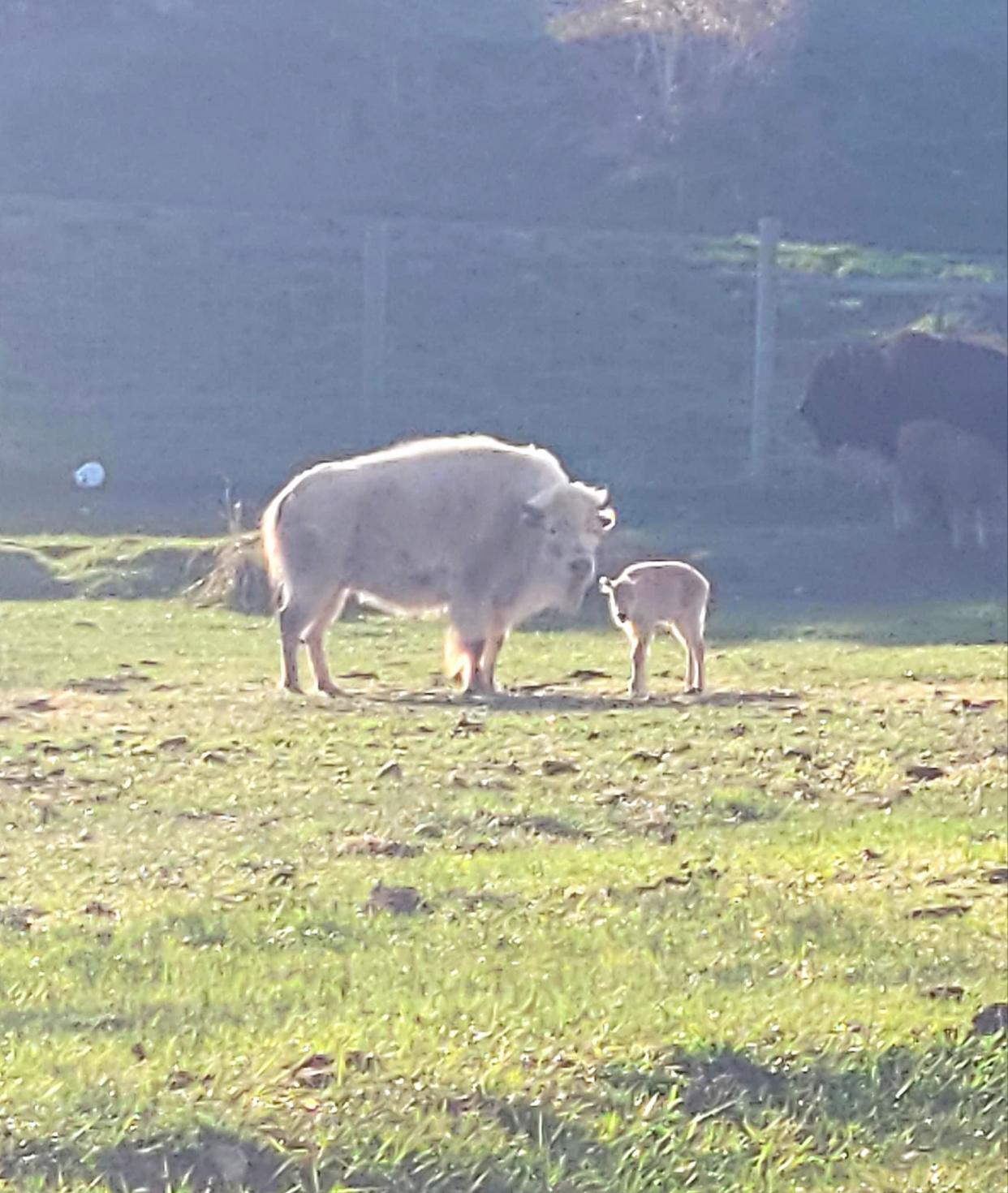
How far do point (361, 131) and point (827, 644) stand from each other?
2076 cm

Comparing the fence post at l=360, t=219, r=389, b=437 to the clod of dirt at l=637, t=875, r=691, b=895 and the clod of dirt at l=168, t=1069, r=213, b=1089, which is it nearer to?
the clod of dirt at l=637, t=875, r=691, b=895

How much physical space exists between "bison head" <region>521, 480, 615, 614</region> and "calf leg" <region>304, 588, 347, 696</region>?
1201 millimetres

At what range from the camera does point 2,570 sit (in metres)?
21.9

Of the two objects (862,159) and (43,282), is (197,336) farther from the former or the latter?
(862,159)

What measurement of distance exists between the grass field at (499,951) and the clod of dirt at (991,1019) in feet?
0.06

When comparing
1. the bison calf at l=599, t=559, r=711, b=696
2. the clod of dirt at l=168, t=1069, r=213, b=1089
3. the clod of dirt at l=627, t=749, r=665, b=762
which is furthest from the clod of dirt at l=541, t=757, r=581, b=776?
the clod of dirt at l=168, t=1069, r=213, b=1089

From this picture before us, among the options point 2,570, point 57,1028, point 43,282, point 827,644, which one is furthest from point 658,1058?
point 43,282

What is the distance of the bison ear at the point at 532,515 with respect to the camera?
50.1 feet

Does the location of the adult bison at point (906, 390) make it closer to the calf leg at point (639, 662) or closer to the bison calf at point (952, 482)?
the bison calf at point (952, 482)

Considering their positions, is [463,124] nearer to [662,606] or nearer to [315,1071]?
[662,606]

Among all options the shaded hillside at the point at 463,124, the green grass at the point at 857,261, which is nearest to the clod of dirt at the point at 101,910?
the green grass at the point at 857,261

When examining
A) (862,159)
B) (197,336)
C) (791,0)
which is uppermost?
(791,0)

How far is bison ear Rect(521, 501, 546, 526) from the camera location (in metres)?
15.3

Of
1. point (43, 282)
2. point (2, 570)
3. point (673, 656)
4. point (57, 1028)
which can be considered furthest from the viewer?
point (43, 282)
